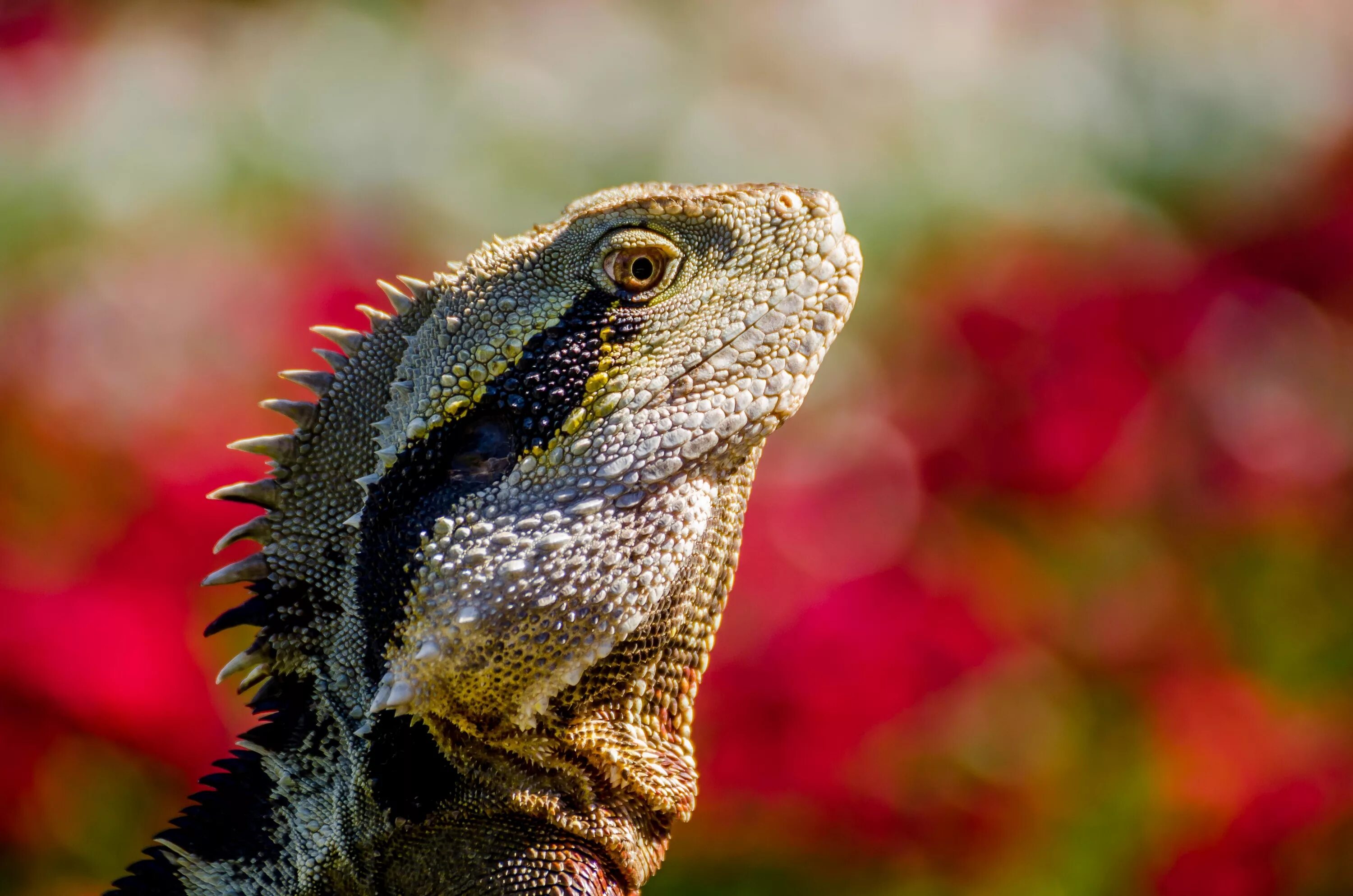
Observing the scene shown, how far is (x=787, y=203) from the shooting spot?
2.15 meters

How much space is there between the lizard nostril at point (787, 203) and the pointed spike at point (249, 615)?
3.50ft

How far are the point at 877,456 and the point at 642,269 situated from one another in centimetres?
276

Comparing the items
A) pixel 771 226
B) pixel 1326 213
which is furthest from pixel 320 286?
pixel 1326 213

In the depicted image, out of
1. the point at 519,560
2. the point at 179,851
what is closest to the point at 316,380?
the point at 519,560

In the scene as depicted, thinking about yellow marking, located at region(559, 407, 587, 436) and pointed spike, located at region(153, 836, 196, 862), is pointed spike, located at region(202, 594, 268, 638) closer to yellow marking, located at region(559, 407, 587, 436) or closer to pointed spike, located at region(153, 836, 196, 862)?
pointed spike, located at region(153, 836, 196, 862)

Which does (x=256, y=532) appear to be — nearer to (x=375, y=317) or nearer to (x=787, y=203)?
(x=375, y=317)

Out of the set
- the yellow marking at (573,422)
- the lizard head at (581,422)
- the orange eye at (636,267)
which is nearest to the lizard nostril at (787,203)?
the lizard head at (581,422)

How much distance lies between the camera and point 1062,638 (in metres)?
4.64

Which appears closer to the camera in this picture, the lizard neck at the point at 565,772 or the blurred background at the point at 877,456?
the lizard neck at the point at 565,772

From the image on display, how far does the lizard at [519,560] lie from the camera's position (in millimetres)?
Result: 1921

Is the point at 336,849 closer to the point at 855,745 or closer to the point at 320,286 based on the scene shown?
the point at 855,745

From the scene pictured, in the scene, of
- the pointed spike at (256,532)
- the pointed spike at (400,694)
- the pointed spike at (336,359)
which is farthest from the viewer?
the pointed spike at (336,359)

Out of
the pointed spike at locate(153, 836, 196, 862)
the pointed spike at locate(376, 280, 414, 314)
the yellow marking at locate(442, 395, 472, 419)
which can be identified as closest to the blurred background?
the pointed spike at locate(153, 836, 196, 862)

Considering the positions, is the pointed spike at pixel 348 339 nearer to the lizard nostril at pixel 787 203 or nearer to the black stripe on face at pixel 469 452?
the black stripe on face at pixel 469 452
